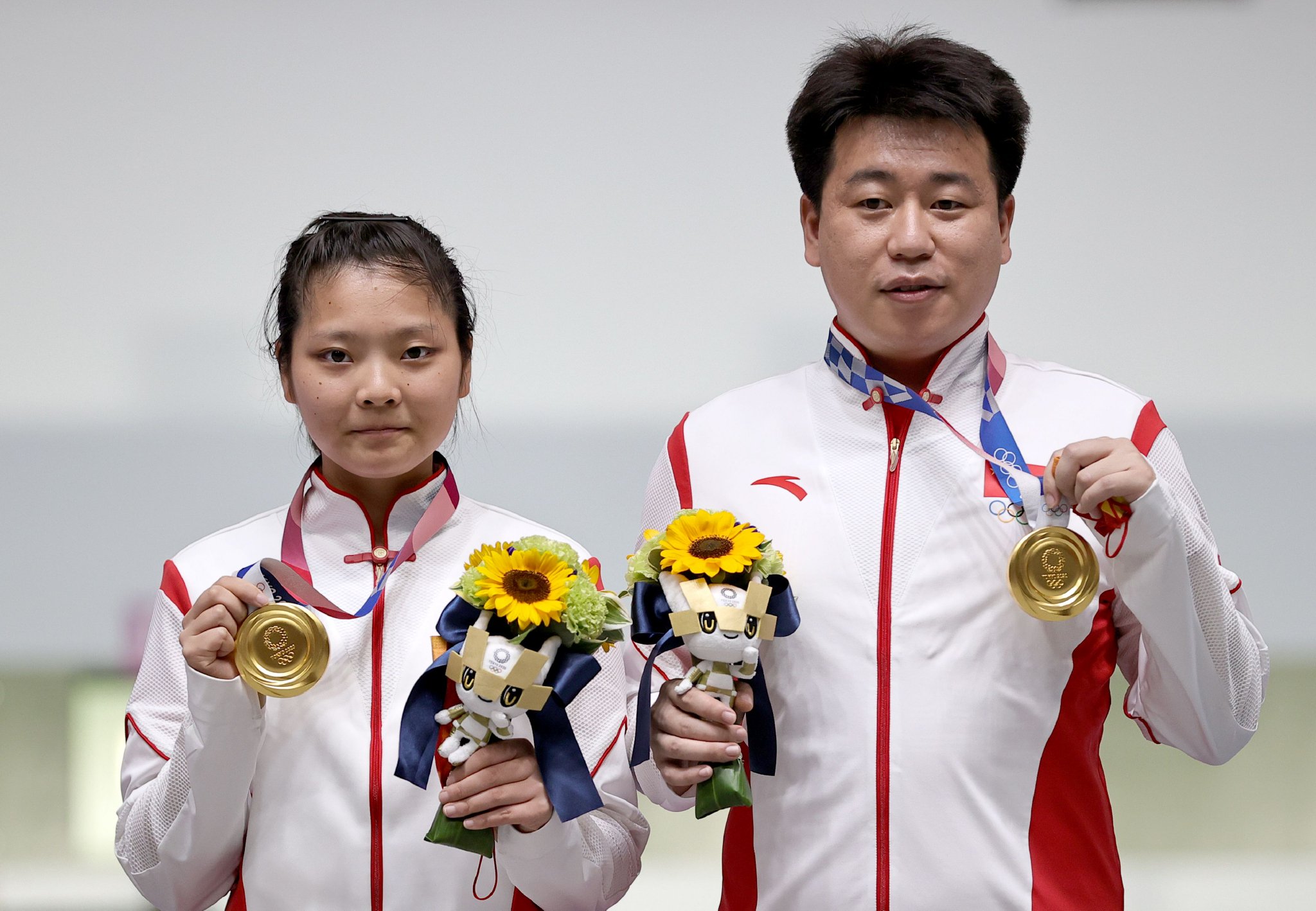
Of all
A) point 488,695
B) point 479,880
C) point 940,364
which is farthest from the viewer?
point 940,364

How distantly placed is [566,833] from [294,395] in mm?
670

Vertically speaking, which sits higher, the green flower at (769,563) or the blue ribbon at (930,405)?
the blue ribbon at (930,405)

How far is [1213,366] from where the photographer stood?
10.0 feet

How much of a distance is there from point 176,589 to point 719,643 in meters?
0.73

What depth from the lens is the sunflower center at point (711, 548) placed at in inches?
60.5

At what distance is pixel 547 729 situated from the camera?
4.96 feet

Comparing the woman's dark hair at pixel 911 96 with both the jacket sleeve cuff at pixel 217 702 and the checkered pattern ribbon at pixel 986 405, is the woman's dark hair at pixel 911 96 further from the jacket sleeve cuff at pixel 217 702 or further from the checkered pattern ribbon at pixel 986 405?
the jacket sleeve cuff at pixel 217 702

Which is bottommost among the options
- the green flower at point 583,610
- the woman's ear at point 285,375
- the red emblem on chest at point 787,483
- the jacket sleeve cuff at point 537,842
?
the jacket sleeve cuff at point 537,842

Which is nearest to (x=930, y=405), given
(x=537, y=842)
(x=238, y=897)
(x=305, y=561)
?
(x=537, y=842)

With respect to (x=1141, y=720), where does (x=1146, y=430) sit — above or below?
above

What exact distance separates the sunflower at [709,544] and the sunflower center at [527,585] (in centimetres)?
15

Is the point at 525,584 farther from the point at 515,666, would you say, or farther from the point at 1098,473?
the point at 1098,473

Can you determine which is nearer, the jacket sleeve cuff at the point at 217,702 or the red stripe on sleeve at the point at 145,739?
the jacket sleeve cuff at the point at 217,702

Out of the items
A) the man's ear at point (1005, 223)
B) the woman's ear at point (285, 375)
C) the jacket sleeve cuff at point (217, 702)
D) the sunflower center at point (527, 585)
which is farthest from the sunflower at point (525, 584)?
the man's ear at point (1005, 223)
